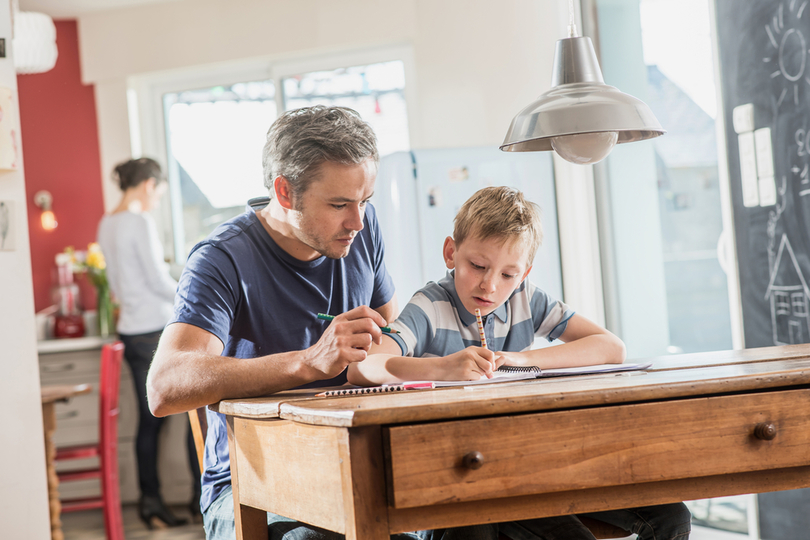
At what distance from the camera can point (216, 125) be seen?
4578 mm

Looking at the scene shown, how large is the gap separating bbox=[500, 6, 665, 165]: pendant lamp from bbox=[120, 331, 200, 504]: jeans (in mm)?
2721

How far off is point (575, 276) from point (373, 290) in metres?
1.86

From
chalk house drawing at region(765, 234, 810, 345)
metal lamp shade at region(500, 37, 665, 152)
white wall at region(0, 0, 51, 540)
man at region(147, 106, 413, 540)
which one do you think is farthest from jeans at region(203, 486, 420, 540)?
chalk house drawing at region(765, 234, 810, 345)

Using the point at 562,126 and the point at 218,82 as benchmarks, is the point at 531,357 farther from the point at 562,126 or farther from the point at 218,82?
the point at 218,82

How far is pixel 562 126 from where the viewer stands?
124 centimetres

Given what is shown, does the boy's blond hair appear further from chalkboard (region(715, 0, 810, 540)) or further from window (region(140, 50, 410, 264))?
window (region(140, 50, 410, 264))

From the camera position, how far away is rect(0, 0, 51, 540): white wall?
2.25m

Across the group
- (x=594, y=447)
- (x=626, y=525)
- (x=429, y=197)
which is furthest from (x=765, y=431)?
(x=429, y=197)

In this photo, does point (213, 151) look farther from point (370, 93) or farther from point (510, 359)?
point (510, 359)

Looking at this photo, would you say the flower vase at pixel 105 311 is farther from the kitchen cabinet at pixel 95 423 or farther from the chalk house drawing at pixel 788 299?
the chalk house drawing at pixel 788 299

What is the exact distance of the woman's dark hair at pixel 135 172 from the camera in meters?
3.75

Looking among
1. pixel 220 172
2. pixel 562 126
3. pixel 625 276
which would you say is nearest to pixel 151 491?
pixel 220 172

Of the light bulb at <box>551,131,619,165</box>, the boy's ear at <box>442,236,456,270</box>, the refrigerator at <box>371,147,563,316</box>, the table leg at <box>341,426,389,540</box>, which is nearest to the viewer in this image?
the table leg at <box>341,426,389,540</box>

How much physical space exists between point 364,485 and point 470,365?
0.33 metres
